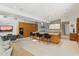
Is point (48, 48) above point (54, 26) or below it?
below

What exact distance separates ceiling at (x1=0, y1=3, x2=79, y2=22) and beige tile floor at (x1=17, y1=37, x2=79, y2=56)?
0.78 meters

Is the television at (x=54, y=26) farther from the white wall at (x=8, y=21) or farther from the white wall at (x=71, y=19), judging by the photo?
the white wall at (x=8, y=21)

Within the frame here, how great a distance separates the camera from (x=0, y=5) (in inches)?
120

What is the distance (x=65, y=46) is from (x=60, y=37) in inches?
30.6

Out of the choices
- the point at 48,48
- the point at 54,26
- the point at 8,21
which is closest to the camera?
the point at 8,21

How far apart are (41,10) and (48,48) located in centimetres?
128

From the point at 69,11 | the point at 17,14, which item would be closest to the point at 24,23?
the point at 17,14

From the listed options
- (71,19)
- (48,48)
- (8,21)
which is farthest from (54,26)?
(8,21)

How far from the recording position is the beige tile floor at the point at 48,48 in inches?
133

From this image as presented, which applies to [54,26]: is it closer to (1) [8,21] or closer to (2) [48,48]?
(2) [48,48]

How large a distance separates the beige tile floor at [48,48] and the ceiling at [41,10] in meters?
0.78

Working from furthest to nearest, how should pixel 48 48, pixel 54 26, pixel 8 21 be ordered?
pixel 48 48
pixel 54 26
pixel 8 21

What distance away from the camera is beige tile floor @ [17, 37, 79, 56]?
3375 mm

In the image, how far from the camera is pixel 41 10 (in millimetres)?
3309
